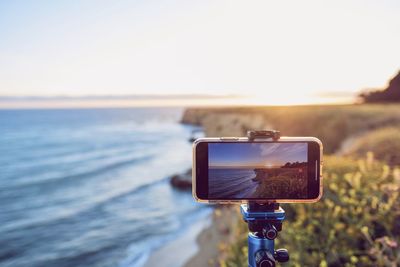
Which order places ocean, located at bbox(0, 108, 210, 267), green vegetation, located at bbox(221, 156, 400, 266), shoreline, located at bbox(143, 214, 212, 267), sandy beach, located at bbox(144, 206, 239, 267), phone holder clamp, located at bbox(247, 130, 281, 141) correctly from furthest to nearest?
ocean, located at bbox(0, 108, 210, 267), shoreline, located at bbox(143, 214, 212, 267), sandy beach, located at bbox(144, 206, 239, 267), green vegetation, located at bbox(221, 156, 400, 266), phone holder clamp, located at bbox(247, 130, 281, 141)

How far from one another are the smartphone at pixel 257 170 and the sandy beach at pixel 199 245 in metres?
8.49

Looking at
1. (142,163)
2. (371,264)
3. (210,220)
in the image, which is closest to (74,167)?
(142,163)

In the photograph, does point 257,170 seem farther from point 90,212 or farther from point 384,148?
point 90,212

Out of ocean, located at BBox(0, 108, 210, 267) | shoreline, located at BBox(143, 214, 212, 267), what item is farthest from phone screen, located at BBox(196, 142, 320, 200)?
ocean, located at BBox(0, 108, 210, 267)

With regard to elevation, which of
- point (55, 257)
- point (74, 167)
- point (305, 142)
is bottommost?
point (74, 167)

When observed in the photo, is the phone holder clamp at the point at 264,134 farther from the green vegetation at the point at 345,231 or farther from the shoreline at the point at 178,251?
the shoreline at the point at 178,251

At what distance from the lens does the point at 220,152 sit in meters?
2.54

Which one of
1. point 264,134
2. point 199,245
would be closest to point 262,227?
point 264,134

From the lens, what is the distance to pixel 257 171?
2.54m

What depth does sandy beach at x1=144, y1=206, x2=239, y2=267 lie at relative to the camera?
485 inches

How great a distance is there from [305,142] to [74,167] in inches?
1500

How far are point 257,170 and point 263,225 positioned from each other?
1.10 ft

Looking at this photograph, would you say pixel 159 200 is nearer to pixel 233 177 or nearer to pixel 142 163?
pixel 142 163

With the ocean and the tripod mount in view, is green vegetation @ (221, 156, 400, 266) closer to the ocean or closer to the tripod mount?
the tripod mount
